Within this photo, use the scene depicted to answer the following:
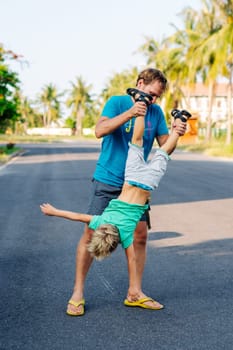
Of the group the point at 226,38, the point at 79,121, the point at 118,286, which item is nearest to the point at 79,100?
the point at 79,121

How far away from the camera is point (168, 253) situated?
744 centimetres

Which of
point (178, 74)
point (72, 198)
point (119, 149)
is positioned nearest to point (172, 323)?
point (119, 149)

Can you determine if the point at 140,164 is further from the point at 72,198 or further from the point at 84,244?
the point at 72,198

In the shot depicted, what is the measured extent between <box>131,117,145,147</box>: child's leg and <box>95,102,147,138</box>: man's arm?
8 centimetres

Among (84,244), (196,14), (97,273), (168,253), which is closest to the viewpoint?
(84,244)

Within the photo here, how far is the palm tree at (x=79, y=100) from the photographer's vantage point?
11838 centimetres

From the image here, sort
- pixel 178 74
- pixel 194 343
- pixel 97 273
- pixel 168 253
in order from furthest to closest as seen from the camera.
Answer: pixel 178 74, pixel 168 253, pixel 97 273, pixel 194 343

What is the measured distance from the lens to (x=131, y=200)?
15.3ft

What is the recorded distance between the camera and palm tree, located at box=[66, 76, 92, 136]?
118375 mm

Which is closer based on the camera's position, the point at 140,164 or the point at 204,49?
the point at 140,164

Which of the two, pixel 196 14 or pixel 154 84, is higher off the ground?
pixel 196 14

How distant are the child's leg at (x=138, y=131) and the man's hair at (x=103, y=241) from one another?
1.98ft

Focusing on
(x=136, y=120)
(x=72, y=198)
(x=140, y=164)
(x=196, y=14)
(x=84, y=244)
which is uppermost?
Answer: (x=196, y=14)

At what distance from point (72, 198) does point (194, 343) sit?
950 centimetres
